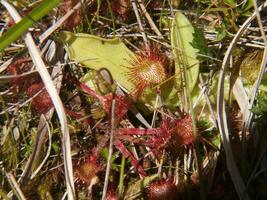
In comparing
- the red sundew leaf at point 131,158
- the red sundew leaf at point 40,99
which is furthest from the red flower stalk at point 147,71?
the red sundew leaf at point 40,99

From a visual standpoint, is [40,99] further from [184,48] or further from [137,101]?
[184,48]

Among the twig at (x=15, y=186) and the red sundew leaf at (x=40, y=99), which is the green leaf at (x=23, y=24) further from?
the twig at (x=15, y=186)

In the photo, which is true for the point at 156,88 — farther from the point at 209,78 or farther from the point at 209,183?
the point at 209,183

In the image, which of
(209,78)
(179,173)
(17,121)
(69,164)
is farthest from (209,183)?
(17,121)

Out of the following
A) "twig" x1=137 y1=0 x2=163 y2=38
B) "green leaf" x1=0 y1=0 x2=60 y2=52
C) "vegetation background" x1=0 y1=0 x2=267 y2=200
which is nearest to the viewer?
"green leaf" x1=0 y1=0 x2=60 y2=52

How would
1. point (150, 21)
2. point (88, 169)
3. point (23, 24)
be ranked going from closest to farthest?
point (23, 24) → point (88, 169) → point (150, 21)

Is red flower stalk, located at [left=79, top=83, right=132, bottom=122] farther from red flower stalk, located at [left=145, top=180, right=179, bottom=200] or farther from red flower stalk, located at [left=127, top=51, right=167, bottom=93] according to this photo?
red flower stalk, located at [left=145, top=180, right=179, bottom=200]

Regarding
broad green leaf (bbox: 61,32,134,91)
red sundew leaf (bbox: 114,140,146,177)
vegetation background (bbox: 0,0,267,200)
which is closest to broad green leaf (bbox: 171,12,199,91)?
vegetation background (bbox: 0,0,267,200)

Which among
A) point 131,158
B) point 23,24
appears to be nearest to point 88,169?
point 131,158
